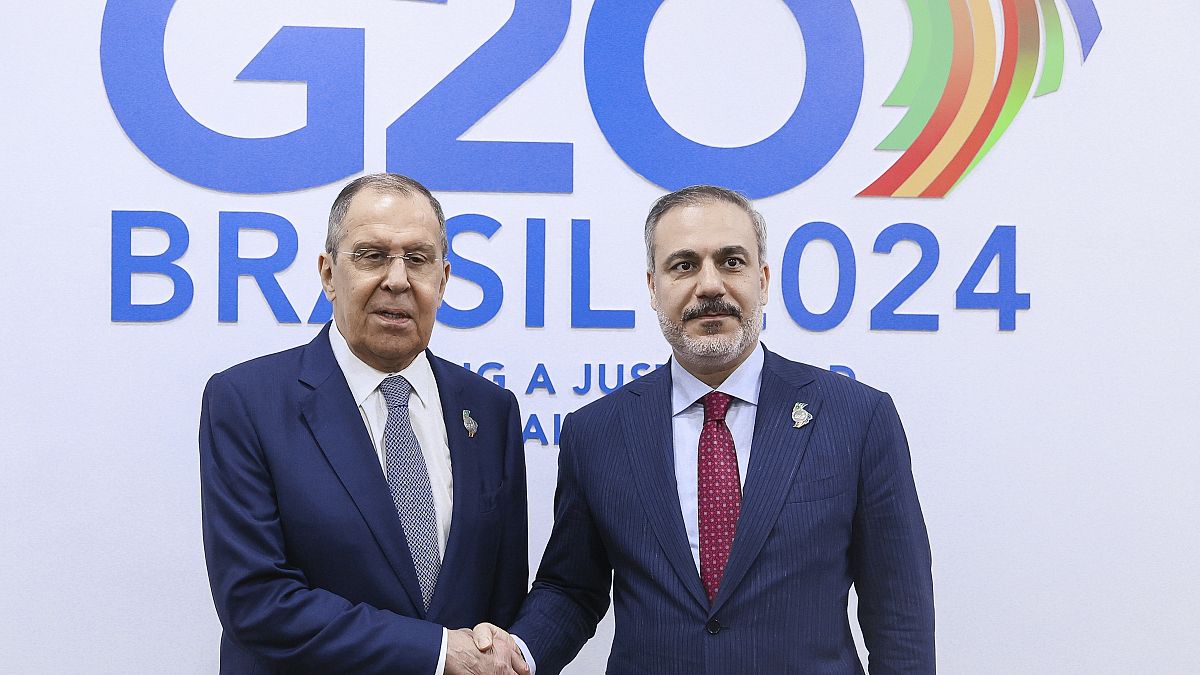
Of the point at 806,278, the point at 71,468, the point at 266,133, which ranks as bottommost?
the point at 71,468

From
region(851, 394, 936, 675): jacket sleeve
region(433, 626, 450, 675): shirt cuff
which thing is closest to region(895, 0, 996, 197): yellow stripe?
region(851, 394, 936, 675): jacket sleeve

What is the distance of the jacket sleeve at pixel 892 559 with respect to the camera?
201cm

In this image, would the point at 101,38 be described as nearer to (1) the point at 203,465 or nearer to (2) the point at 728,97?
(1) the point at 203,465

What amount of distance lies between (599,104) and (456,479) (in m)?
1.33

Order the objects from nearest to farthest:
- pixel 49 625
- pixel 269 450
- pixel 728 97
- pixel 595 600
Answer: pixel 269 450
pixel 595 600
pixel 49 625
pixel 728 97

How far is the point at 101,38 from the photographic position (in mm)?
2850

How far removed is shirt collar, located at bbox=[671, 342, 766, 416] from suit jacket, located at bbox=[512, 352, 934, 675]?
0.9 inches

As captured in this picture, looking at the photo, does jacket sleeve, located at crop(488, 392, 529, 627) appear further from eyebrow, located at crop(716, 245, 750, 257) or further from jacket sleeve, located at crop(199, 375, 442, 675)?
eyebrow, located at crop(716, 245, 750, 257)

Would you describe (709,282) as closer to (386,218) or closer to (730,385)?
(730,385)

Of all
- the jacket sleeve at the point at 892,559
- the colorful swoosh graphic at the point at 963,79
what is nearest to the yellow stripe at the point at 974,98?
the colorful swoosh graphic at the point at 963,79

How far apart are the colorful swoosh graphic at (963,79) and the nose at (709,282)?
1.09 m

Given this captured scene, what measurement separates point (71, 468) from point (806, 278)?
2186 mm

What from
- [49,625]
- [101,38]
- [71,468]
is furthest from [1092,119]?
[49,625]

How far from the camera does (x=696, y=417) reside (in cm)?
214
